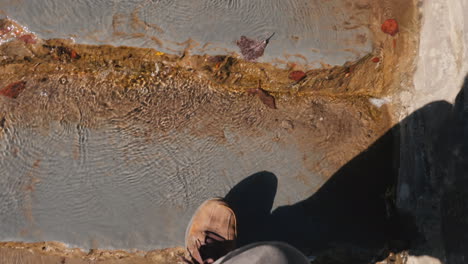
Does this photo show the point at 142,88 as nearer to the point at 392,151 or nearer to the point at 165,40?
the point at 165,40

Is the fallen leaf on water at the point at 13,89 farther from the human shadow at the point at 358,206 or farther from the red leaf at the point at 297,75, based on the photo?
the red leaf at the point at 297,75

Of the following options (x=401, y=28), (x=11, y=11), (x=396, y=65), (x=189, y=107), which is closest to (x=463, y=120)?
(x=396, y=65)

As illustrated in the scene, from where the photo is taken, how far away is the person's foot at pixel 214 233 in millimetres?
2652

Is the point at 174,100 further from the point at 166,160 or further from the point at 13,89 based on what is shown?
the point at 13,89

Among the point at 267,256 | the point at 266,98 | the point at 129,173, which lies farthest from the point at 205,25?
the point at 267,256

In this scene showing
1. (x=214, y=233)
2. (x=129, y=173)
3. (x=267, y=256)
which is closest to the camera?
(x=267, y=256)

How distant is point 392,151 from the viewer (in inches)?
111

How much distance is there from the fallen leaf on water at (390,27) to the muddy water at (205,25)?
170mm

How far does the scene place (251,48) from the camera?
270 centimetres

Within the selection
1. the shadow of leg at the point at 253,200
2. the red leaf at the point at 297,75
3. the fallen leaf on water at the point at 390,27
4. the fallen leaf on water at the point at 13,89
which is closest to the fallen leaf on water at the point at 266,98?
the red leaf at the point at 297,75

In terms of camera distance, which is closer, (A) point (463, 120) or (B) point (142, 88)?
(A) point (463, 120)

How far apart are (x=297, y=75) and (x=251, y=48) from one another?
1.49ft

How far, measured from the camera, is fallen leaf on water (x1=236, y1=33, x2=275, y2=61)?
2695mm

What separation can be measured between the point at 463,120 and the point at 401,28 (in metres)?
0.95
